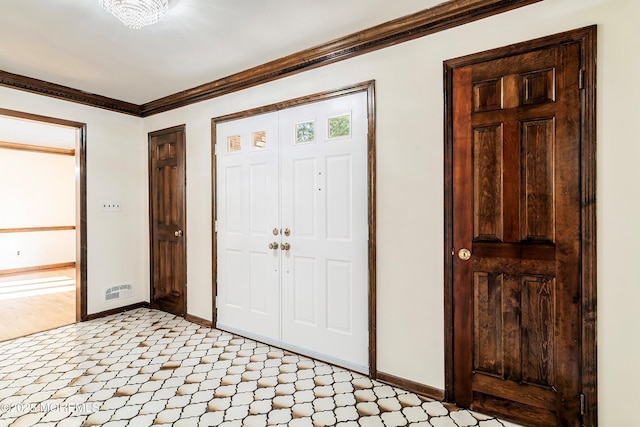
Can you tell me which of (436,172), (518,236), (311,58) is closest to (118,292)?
(311,58)

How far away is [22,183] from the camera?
21.8ft

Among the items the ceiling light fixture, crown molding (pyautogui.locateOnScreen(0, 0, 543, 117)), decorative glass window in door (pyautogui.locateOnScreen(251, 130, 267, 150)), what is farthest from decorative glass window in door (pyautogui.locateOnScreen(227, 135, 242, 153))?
the ceiling light fixture

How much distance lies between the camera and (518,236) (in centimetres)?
199

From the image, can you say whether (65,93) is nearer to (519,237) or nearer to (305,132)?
(305,132)

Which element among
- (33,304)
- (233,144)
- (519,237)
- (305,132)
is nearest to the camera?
(519,237)

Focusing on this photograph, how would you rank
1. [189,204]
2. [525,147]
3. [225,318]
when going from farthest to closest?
[189,204], [225,318], [525,147]

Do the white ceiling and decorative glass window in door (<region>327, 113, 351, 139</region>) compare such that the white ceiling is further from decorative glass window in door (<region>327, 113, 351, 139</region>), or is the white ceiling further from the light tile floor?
the light tile floor

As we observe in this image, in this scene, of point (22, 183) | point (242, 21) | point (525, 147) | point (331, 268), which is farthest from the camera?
point (22, 183)

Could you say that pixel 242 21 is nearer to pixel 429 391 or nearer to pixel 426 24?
pixel 426 24

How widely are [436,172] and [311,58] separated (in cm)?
139

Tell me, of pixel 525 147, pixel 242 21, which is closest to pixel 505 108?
pixel 525 147

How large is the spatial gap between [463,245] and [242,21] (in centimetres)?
210

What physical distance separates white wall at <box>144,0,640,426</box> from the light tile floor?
38 centimetres

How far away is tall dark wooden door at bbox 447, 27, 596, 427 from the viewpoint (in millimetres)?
1846
